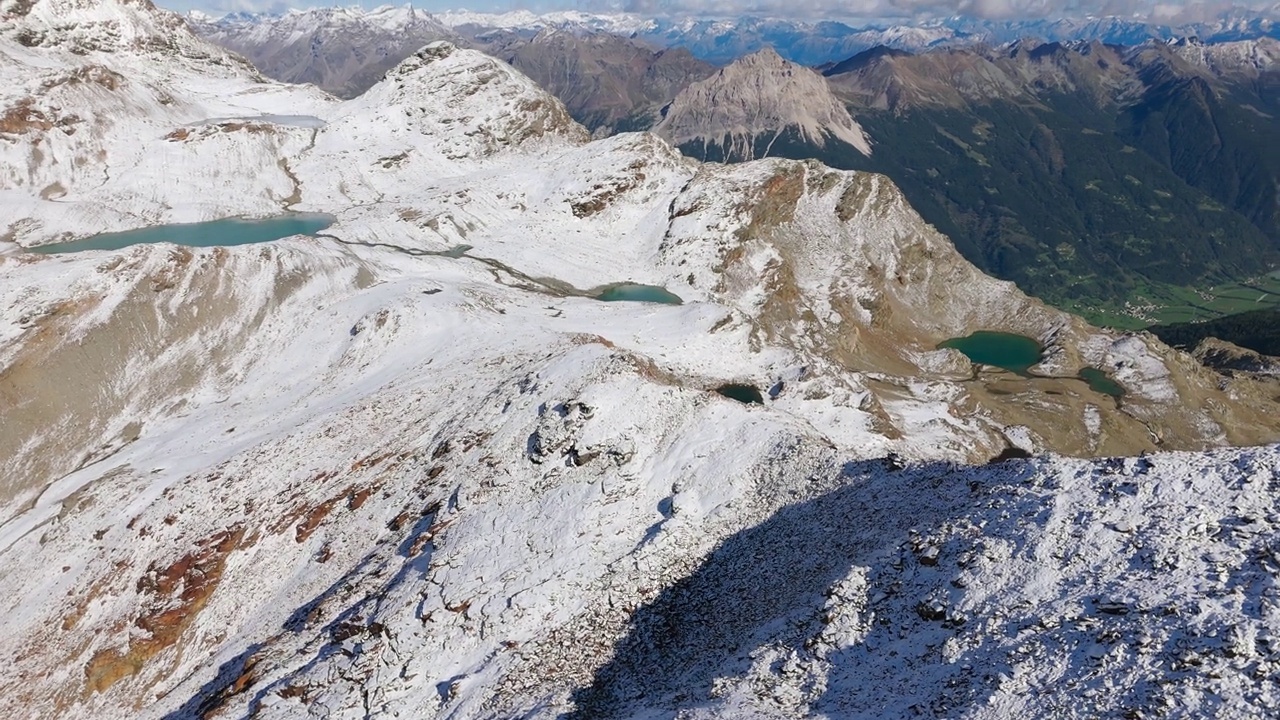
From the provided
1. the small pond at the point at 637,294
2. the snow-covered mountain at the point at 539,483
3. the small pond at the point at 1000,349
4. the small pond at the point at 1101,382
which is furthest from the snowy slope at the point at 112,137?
the small pond at the point at 1101,382

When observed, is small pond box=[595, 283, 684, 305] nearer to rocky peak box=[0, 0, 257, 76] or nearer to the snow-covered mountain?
the snow-covered mountain

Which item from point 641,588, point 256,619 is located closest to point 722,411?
point 641,588

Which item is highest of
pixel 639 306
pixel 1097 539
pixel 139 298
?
pixel 1097 539

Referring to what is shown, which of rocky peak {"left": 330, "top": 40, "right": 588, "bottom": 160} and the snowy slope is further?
rocky peak {"left": 330, "top": 40, "right": 588, "bottom": 160}

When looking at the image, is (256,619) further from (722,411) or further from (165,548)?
(722,411)

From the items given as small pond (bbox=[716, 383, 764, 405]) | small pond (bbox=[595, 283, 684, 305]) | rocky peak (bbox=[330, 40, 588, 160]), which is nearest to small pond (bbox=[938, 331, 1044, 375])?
small pond (bbox=[595, 283, 684, 305])

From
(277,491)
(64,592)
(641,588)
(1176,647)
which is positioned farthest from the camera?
(277,491)

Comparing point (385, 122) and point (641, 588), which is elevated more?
point (385, 122)

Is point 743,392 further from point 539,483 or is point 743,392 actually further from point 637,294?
point 637,294
